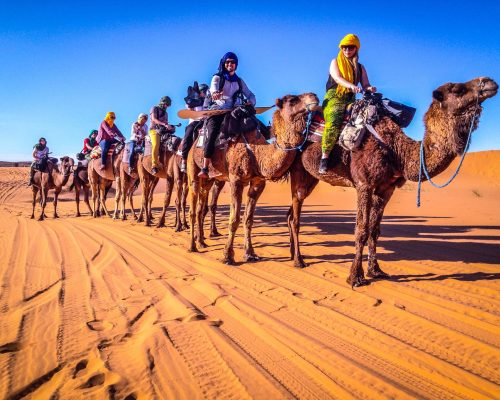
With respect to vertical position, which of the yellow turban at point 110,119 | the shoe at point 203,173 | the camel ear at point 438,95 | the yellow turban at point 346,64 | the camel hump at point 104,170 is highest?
the yellow turban at point 110,119

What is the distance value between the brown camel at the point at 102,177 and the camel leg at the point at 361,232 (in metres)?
11.8

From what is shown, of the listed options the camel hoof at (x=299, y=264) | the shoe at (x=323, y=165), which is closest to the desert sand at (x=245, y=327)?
→ the camel hoof at (x=299, y=264)

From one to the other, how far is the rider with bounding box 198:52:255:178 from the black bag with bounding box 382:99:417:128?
2.65 meters

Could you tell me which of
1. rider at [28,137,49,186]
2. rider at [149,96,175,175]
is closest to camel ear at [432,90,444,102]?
rider at [149,96,175,175]

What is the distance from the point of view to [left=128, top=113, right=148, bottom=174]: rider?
1354cm

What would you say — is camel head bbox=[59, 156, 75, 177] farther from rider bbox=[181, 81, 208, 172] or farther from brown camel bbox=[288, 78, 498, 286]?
brown camel bbox=[288, 78, 498, 286]

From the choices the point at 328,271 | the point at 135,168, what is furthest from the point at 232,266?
the point at 135,168

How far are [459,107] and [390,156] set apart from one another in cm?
107

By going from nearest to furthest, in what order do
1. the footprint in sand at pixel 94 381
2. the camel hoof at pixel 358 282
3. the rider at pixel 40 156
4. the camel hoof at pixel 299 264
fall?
the footprint in sand at pixel 94 381 → the camel hoof at pixel 358 282 → the camel hoof at pixel 299 264 → the rider at pixel 40 156

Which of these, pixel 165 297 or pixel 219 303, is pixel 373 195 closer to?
pixel 219 303

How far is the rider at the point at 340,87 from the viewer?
544 centimetres

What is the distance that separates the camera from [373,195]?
18.6 ft

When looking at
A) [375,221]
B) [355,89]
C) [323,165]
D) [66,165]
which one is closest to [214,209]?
[323,165]

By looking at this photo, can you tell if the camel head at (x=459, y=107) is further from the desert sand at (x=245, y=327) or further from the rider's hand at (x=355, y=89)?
the desert sand at (x=245, y=327)
